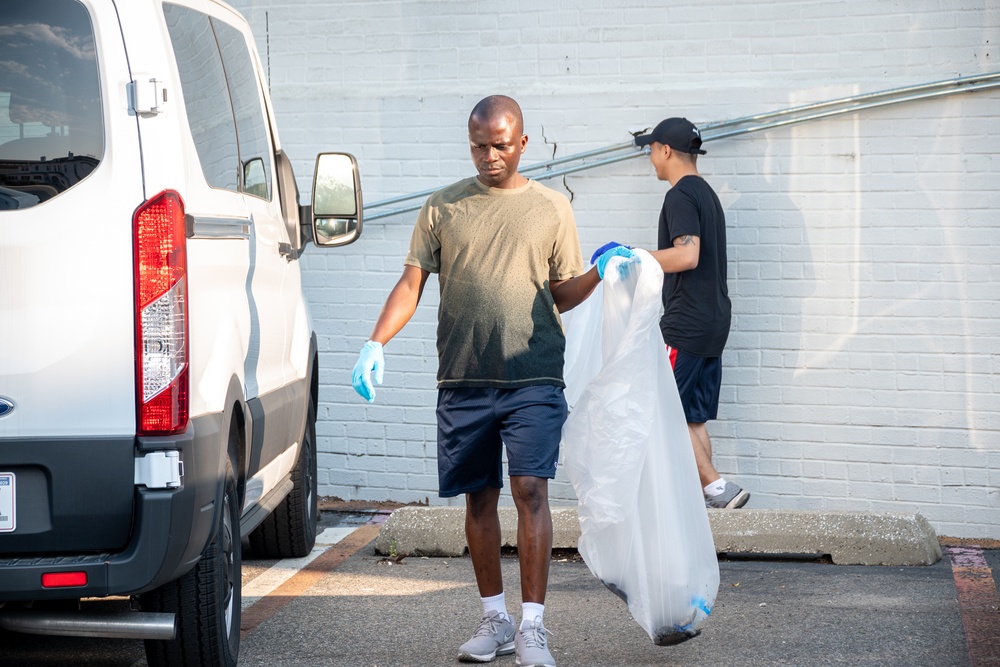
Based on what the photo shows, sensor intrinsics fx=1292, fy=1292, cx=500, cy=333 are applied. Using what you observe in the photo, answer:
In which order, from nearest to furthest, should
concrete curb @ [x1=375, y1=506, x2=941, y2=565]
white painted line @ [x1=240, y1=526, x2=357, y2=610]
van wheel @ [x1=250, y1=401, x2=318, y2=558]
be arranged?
white painted line @ [x1=240, y1=526, x2=357, y2=610] → concrete curb @ [x1=375, y1=506, x2=941, y2=565] → van wheel @ [x1=250, y1=401, x2=318, y2=558]

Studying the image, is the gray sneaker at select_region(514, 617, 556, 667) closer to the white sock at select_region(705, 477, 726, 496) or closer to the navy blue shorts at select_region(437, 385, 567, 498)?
the navy blue shorts at select_region(437, 385, 567, 498)

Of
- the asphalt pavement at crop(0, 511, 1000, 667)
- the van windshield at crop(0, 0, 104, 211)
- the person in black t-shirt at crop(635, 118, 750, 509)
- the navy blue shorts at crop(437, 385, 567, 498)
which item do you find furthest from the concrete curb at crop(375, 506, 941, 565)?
the van windshield at crop(0, 0, 104, 211)

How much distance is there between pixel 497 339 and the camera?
416cm

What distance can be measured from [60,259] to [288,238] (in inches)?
79.7

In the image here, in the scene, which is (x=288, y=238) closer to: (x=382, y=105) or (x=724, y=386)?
(x=382, y=105)

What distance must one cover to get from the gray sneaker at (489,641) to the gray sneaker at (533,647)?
0.51 ft

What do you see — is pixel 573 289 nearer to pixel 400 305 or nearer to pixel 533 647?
pixel 400 305

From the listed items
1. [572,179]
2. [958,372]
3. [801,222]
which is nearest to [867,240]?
[801,222]

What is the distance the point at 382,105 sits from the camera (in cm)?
716

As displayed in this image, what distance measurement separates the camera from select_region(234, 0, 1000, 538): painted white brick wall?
6.42 meters

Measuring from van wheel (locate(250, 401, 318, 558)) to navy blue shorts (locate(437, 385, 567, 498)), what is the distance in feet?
5.17

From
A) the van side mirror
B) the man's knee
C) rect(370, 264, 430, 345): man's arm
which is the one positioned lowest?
the man's knee

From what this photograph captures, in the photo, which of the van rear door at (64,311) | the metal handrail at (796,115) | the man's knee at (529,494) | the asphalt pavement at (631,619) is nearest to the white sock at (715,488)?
the asphalt pavement at (631,619)

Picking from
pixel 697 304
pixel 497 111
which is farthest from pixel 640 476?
pixel 697 304
